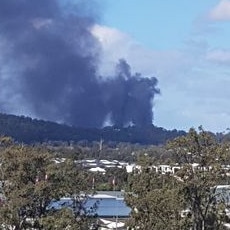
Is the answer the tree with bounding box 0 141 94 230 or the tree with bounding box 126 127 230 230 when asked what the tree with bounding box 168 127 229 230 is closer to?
the tree with bounding box 126 127 230 230

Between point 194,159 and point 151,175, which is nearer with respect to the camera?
point 194,159

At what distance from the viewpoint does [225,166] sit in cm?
4966

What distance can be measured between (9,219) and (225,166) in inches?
516

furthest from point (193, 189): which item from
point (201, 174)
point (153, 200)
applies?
point (153, 200)

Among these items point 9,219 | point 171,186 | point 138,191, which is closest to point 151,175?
point 138,191

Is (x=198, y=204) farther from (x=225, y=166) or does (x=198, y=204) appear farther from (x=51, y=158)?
(x=51, y=158)

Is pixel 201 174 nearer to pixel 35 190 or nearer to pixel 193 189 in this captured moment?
pixel 193 189

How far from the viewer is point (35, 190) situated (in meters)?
52.7

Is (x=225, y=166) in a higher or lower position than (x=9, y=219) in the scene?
higher

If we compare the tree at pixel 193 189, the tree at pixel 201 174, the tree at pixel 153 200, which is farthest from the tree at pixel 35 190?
the tree at pixel 201 174

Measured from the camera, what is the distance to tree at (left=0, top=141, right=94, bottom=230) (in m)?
52.9

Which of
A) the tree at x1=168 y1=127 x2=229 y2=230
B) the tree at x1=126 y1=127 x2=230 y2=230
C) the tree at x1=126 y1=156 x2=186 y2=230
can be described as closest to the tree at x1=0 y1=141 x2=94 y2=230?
the tree at x1=126 y1=156 x2=186 y2=230

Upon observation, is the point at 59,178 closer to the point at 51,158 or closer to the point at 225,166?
the point at 51,158

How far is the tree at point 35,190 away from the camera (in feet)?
174
